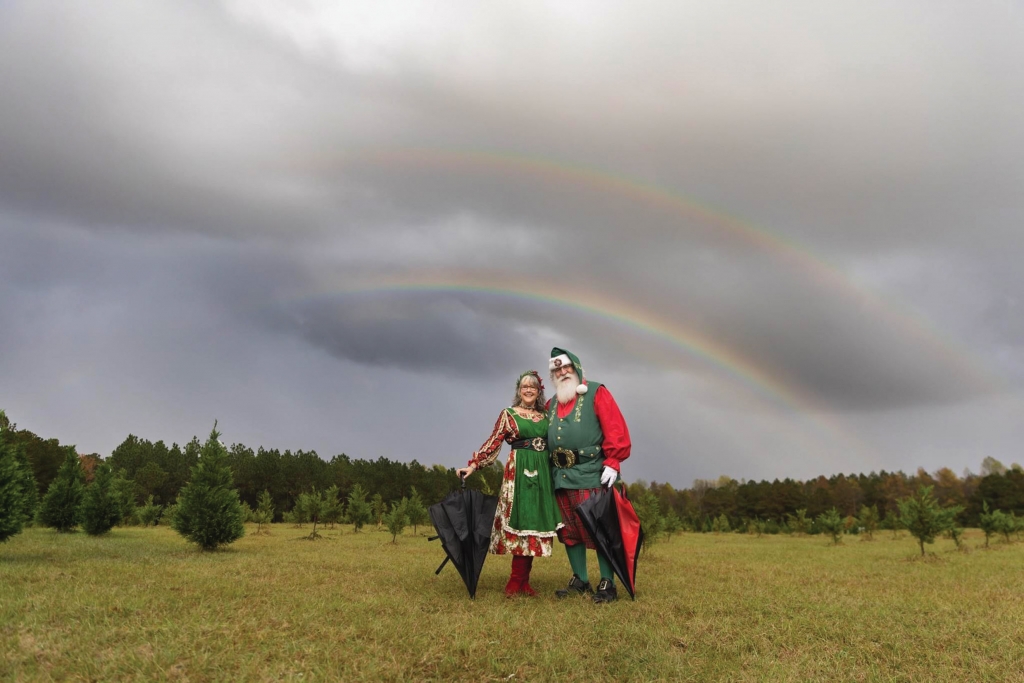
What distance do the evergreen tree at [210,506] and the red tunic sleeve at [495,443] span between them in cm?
825

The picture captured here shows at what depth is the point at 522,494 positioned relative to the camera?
21.6ft

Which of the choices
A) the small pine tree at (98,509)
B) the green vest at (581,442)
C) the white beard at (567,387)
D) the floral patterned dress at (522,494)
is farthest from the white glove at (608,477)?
the small pine tree at (98,509)

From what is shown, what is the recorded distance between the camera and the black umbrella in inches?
253

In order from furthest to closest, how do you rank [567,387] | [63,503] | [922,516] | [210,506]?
1. [63,503]
2. [922,516]
3. [210,506]
4. [567,387]

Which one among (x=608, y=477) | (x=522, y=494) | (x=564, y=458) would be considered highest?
(x=564, y=458)

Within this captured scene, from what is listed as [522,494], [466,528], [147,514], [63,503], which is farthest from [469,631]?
[147,514]

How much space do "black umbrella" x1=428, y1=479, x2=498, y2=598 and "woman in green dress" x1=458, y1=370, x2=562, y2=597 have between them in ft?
0.54

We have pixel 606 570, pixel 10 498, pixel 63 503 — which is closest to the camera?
pixel 606 570

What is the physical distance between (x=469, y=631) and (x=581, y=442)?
8.43 ft

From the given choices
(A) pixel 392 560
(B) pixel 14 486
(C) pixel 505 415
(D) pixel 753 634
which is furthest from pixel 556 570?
(B) pixel 14 486

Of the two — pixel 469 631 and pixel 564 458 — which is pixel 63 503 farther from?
pixel 469 631

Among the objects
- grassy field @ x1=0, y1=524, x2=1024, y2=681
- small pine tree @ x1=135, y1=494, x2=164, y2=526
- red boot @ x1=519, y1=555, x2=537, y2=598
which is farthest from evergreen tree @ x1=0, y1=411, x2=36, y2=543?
small pine tree @ x1=135, y1=494, x2=164, y2=526

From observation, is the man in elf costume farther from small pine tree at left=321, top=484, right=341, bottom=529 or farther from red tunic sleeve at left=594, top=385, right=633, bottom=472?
small pine tree at left=321, top=484, right=341, bottom=529

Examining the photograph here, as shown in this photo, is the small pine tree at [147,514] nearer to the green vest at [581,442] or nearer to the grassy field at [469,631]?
the grassy field at [469,631]
